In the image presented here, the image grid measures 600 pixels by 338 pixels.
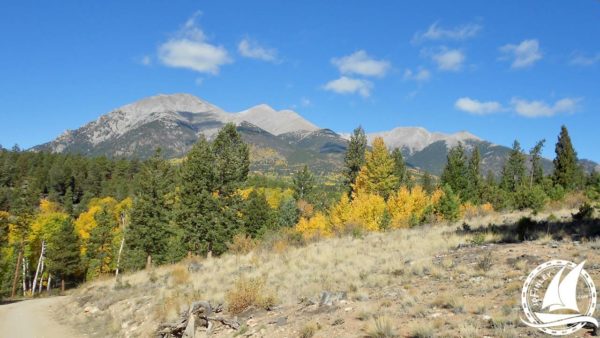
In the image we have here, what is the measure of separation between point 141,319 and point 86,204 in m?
121

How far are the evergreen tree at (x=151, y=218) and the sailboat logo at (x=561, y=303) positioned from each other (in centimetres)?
4126

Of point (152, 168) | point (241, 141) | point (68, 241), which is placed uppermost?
point (241, 141)

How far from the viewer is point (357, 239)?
83.3ft

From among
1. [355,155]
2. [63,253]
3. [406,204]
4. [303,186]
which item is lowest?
[63,253]

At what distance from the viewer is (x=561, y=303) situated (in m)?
7.71

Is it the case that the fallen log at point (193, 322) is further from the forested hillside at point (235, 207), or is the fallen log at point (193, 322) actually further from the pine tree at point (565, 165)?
the pine tree at point (565, 165)

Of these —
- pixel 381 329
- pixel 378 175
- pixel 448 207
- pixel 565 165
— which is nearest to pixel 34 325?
pixel 381 329

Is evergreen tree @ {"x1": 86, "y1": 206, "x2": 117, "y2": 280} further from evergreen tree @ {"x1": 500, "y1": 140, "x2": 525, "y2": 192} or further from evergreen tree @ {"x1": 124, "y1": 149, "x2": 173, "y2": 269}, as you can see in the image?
evergreen tree @ {"x1": 500, "y1": 140, "x2": 525, "y2": 192}

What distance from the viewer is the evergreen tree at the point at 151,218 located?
146 ft

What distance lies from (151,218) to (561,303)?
42745 millimetres

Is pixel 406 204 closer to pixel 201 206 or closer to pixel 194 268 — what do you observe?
pixel 201 206

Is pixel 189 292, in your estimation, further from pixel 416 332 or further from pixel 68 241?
pixel 68 241

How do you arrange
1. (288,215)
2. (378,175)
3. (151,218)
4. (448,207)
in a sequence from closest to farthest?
(448,207) → (151,218) → (378,175) → (288,215)

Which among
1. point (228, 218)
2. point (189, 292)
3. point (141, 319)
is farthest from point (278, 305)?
point (228, 218)
